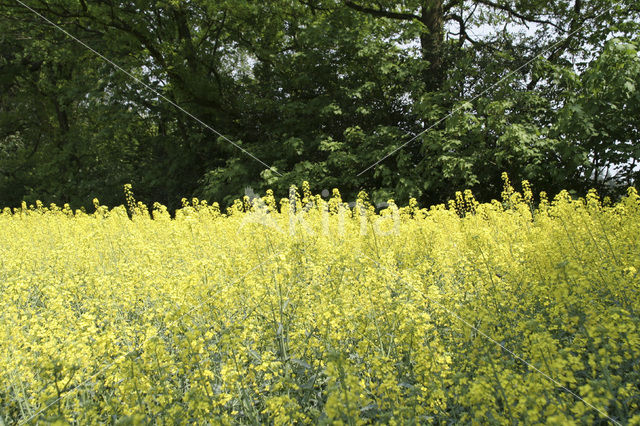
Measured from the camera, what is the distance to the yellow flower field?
1947 millimetres

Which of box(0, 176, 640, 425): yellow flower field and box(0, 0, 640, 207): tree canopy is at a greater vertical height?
box(0, 0, 640, 207): tree canopy

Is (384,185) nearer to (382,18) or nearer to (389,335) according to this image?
(382,18)

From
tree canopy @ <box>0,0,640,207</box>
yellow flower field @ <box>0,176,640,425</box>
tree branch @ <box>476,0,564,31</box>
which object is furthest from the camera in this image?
tree branch @ <box>476,0,564,31</box>

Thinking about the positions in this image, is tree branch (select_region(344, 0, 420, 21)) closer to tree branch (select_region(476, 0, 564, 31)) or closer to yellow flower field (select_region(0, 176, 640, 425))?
tree branch (select_region(476, 0, 564, 31))

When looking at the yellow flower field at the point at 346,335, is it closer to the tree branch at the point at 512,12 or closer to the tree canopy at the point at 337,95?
the tree canopy at the point at 337,95

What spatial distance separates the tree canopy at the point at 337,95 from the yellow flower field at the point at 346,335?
4.30 metres

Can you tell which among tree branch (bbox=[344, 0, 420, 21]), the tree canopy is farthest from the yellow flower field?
tree branch (bbox=[344, 0, 420, 21])

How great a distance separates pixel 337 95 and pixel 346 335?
1085 cm

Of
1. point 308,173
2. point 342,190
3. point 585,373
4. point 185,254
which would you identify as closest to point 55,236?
point 185,254

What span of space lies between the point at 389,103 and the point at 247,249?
8680 millimetres

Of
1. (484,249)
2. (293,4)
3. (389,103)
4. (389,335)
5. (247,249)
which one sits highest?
(293,4)

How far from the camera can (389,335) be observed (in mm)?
2695

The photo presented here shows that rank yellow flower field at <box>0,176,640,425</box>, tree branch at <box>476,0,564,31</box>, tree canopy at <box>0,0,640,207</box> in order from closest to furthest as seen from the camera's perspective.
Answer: yellow flower field at <box>0,176,640,425</box> < tree canopy at <box>0,0,640,207</box> < tree branch at <box>476,0,564,31</box>

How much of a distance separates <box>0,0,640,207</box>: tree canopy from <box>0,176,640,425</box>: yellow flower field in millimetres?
4303
